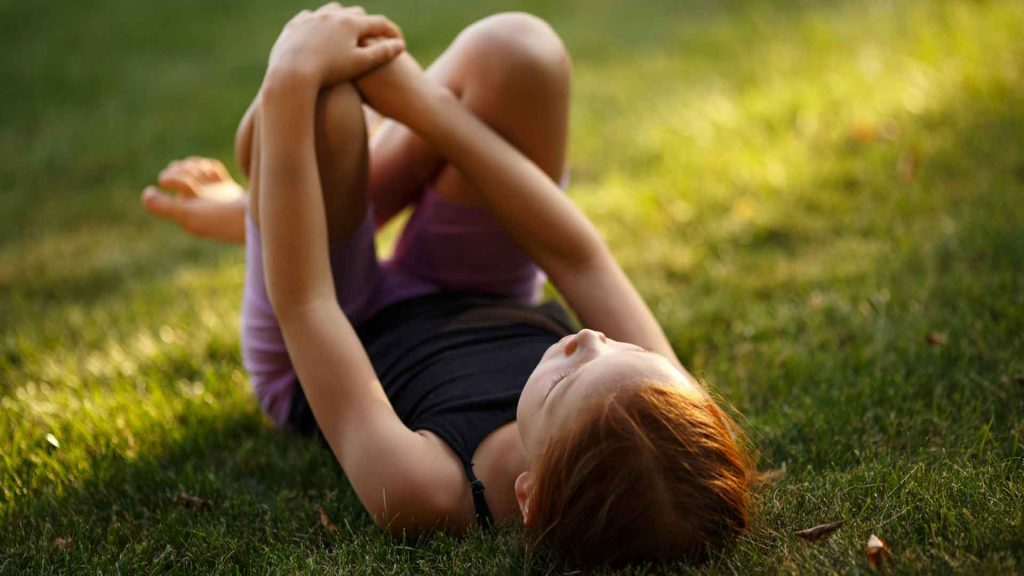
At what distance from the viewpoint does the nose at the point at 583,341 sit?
5.30 ft

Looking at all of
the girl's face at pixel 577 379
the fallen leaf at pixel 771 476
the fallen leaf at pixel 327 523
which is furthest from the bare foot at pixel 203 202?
the fallen leaf at pixel 771 476

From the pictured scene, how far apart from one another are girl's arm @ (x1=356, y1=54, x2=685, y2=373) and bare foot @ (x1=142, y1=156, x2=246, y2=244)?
0.59 meters

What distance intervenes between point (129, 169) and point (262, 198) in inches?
114

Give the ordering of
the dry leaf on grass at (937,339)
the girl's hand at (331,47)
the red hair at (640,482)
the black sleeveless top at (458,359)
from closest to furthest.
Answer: the red hair at (640,482), the black sleeveless top at (458,359), the girl's hand at (331,47), the dry leaf on grass at (937,339)

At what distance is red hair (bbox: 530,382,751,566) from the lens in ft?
4.84

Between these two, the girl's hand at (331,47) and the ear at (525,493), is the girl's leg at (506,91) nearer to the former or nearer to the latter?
the girl's hand at (331,47)

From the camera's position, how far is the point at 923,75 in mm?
4250

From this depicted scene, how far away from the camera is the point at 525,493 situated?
162 centimetres

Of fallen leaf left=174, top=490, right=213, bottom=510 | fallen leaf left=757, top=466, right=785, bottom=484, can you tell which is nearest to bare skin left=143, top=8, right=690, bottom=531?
fallen leaf left=757, top=466, right=785, bottom=484

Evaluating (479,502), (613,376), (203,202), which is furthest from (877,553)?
(203,202)

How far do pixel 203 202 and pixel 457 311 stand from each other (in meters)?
0.78

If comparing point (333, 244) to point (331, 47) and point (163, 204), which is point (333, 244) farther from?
point (163, 204)

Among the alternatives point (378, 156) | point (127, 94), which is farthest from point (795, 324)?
point (127, 94)

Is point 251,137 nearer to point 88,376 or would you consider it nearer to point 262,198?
point 262,198
